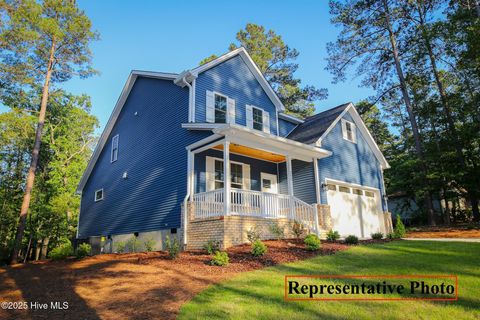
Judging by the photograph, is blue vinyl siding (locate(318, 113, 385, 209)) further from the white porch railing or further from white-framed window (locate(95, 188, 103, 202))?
white-framed window (locate(95, 188, 103, 202))

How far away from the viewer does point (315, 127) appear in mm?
15641

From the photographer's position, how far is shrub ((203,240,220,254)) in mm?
9125

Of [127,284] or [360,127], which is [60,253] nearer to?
[127,284]

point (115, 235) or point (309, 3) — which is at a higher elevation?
point (309, 3)

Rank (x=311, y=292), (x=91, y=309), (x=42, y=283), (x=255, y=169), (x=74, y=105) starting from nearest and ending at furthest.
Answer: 1. (x=91, y=309)
2. (x=311, y=292)
3. (x=42, y=283)
4. (x=255, y=169)
5. (x=74, y=105)

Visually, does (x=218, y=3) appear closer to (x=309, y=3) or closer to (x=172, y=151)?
(x=309, y=3)

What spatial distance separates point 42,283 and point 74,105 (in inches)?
1031

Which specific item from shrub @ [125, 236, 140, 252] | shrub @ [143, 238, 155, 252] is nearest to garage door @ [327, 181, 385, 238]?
shrub @ [143, 238, 155, 252]

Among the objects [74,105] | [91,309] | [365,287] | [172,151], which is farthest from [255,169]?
[74,105]

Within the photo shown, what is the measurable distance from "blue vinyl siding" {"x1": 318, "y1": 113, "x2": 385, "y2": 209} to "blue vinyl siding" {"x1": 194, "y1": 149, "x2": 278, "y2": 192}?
2.34 metres

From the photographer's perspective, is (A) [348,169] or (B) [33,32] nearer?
(A) [348,169]

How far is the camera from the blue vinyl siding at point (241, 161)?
12.0 metres

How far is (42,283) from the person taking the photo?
6914 millimetres

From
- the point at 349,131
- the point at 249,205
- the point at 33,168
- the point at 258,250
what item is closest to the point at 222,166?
the point at 249,205
